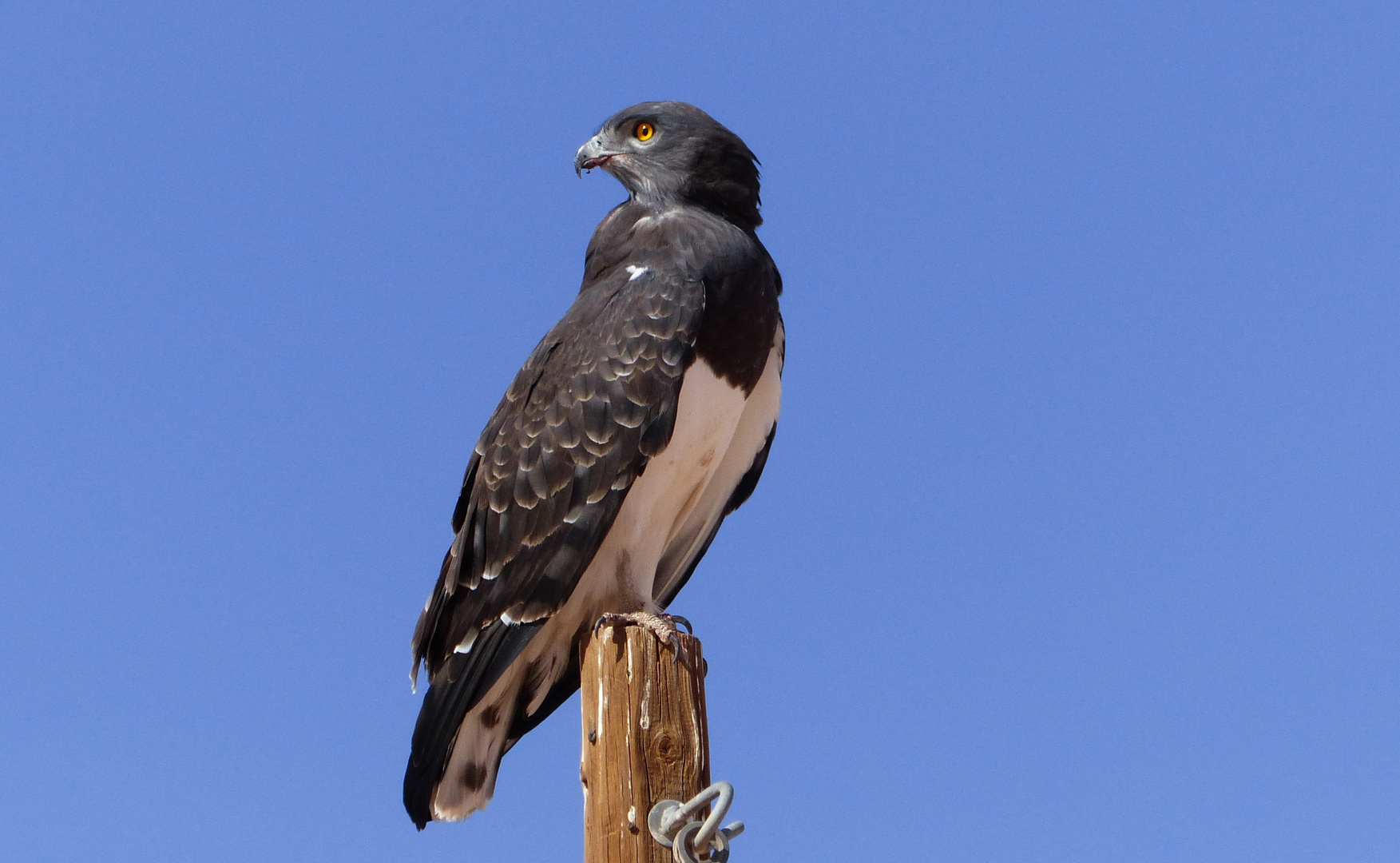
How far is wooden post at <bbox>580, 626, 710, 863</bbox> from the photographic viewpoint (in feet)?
11.3

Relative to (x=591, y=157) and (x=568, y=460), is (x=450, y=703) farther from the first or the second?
(x=591, y=157)

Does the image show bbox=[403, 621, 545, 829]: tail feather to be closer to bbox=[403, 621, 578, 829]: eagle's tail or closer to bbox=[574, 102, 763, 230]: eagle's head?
bbox=[403, 621, 578, 829]: eagle's tail

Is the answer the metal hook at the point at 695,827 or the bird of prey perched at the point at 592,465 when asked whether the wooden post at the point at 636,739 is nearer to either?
the metal hook at the point at 695,827

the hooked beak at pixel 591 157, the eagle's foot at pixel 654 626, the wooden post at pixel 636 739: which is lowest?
the wooden post at pixel 636 739

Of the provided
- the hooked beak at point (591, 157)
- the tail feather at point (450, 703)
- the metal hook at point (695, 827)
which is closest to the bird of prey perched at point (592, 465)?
the tail feather at point (450, 703)

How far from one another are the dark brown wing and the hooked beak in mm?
889

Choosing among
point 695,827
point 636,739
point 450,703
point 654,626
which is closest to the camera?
point 695,827

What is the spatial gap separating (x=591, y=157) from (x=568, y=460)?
5.46 feet

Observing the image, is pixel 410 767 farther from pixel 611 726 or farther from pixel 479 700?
pixel 611 726

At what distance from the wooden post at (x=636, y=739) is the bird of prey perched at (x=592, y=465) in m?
1.03

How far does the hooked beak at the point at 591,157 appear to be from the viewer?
5.85 metres

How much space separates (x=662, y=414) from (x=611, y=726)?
1.47 m

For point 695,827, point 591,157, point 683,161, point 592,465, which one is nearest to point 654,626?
point 695,827

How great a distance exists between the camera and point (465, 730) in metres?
4.86
